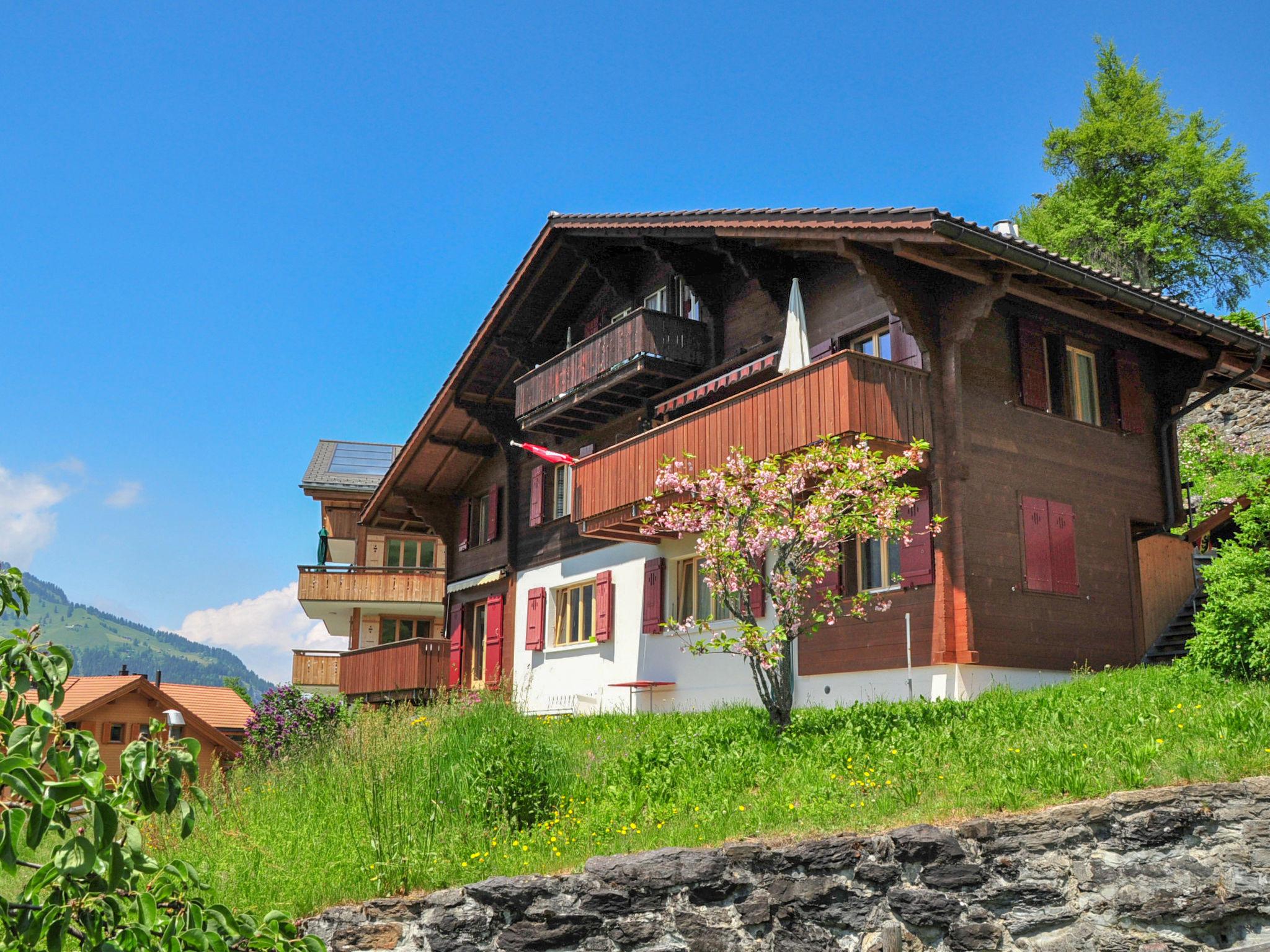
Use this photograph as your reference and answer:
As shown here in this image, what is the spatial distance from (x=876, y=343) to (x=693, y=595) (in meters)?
5.53

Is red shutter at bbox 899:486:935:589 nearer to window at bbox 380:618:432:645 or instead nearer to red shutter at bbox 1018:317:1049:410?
red shutter at bbox 1018:317:1049:410

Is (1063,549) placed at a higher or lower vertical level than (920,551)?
higher

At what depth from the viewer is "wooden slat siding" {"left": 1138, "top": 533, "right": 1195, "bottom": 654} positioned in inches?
704

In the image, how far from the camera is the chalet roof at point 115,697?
34.6 meters

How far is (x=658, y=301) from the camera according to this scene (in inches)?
897

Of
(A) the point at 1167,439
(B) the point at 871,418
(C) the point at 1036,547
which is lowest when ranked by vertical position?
(C) the point at 1036,547

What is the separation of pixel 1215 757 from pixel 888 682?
6.61 metres

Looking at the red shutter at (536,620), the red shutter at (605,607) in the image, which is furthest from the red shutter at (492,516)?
the red shutter at (605,607)

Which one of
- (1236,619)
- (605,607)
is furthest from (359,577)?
(1236,619)

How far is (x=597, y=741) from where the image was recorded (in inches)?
607

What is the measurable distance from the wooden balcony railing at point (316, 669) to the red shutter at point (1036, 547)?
2670cm

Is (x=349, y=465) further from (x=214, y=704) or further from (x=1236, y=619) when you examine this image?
(x=1236, y=619)

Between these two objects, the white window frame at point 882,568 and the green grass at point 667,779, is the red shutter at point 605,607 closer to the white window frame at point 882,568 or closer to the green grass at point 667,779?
the white window frame at point 882,568

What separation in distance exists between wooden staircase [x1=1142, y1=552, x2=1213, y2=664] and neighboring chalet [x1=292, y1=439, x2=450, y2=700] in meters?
19.1
